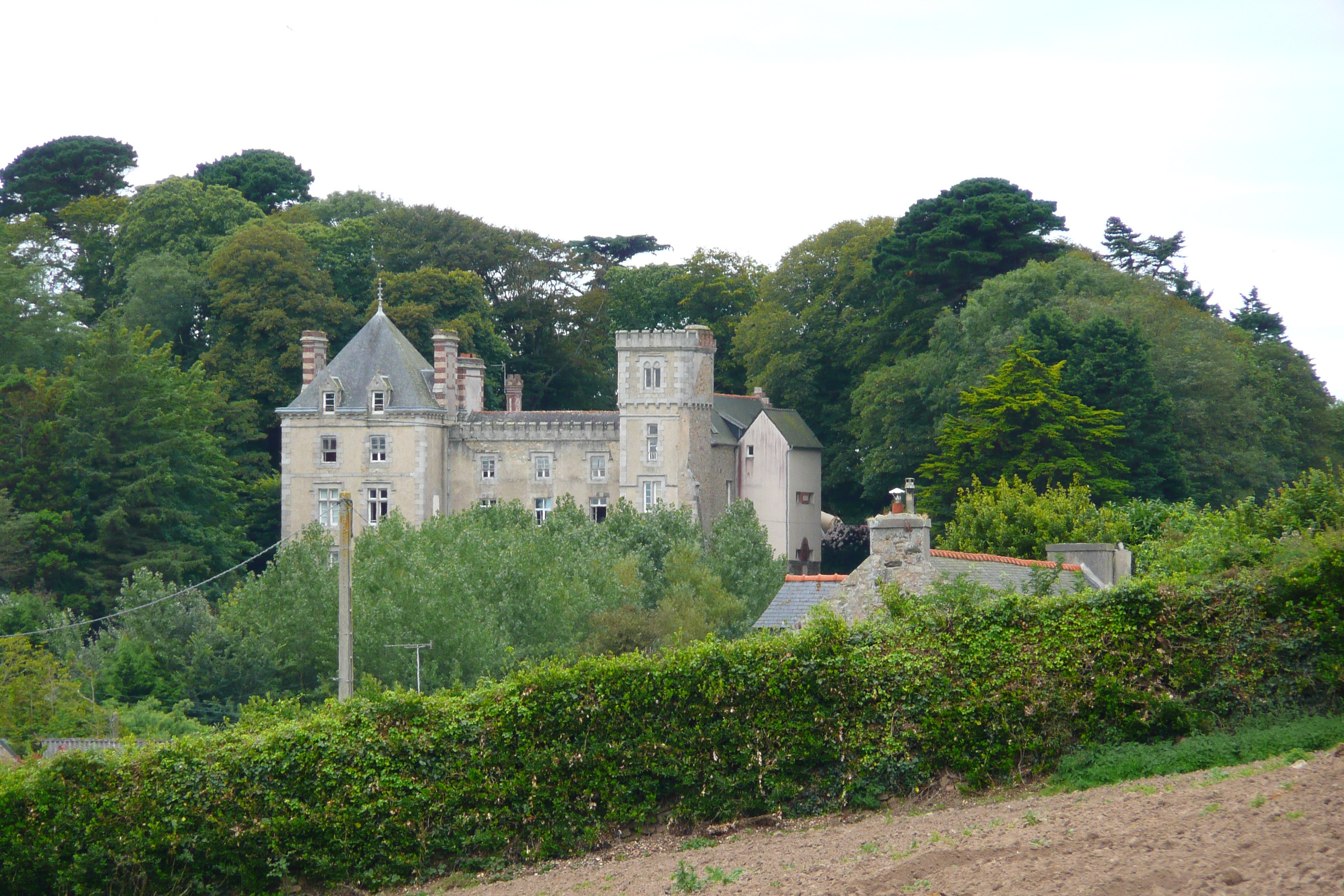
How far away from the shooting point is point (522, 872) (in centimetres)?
1588

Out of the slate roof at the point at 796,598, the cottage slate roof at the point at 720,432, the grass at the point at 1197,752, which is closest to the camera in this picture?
the grass at the point at 1197,752

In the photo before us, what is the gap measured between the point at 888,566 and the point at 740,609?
26.2 metres

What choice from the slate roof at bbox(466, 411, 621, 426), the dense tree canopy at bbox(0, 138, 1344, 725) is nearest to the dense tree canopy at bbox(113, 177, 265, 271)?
the dense tree canopy at bbox(0, 138, 1344, 725)

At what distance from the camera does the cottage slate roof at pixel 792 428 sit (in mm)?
63688

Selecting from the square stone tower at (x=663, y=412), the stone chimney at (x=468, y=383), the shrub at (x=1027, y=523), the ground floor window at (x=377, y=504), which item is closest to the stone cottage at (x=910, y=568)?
the shrub at (x=1027, y=523)

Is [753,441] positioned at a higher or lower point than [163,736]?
higher

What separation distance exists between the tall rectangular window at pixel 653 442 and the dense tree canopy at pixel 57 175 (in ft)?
125

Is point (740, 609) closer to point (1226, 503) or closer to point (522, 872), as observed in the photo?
point (1226, 503)

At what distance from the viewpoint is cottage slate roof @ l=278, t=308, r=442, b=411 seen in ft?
208

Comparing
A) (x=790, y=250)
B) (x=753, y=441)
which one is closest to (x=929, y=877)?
(x=753, y=441)

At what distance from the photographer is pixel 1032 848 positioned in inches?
494

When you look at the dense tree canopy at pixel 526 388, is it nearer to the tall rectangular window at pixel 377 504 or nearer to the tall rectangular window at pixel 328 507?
the tall rectangular window at pixel 328 507

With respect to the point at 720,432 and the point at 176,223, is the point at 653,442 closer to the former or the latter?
the point at 720,432

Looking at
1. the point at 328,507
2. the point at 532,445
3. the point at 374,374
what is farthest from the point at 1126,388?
the point at 328,507
